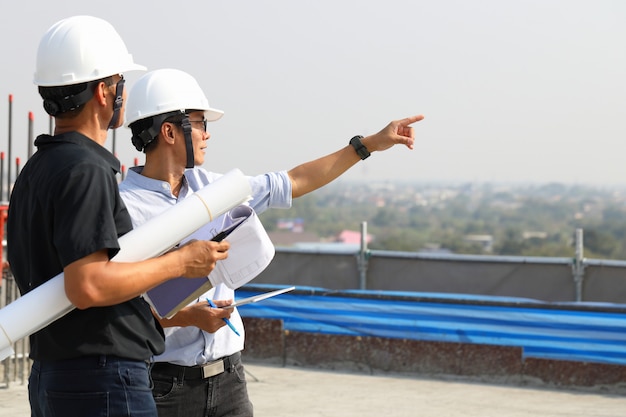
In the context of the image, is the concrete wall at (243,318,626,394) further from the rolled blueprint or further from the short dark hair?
the short dark hair

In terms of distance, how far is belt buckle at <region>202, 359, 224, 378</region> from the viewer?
4.09 m

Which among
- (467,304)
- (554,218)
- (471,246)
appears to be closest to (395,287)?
(467,304)

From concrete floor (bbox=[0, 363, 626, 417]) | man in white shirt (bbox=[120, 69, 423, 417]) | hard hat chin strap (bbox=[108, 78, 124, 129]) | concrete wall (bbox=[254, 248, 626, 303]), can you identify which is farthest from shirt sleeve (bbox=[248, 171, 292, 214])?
concrete wall (bbox=[254, 248, 626, 303])

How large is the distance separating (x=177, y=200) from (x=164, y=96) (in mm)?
394

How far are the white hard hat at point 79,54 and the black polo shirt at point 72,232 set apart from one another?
187mm

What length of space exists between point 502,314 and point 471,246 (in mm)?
117438

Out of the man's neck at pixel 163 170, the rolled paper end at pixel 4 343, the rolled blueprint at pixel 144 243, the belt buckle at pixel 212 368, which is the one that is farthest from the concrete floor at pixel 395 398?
the rolled paper end at pixel 4 343

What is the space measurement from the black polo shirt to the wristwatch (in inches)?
63.5

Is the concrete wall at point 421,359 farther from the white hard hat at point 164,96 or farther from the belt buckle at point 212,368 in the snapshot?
the white hard hat at point 164,96

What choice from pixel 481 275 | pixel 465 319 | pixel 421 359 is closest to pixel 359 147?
pixel 465 319

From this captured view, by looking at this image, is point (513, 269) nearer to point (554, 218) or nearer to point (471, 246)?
point (471, 246)

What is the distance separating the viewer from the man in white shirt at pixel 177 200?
13.2 ft

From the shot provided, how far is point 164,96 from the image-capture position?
4.07m

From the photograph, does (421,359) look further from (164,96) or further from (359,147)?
(164,96)
